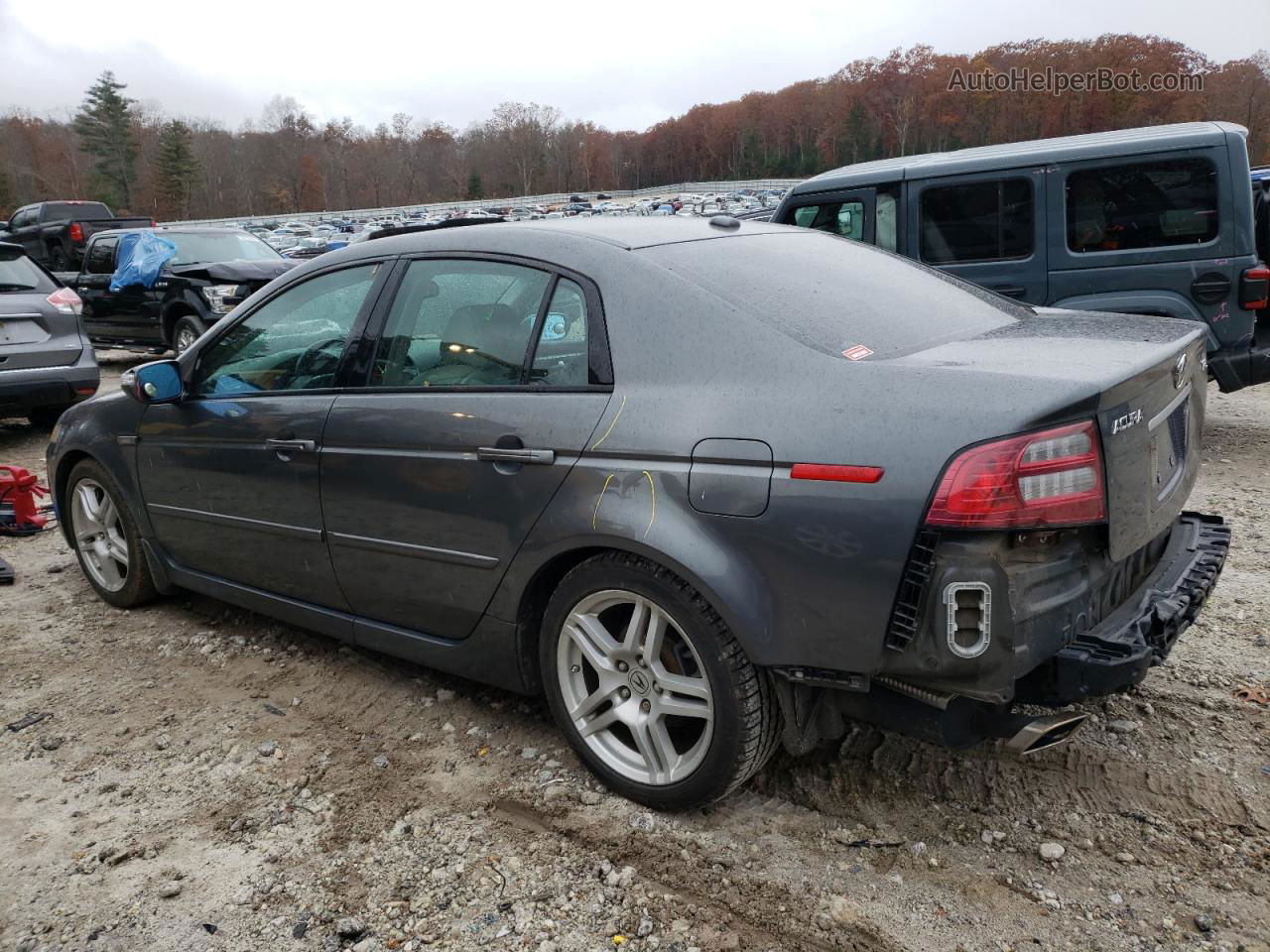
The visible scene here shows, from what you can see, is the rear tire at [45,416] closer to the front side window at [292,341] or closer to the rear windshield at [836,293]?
the front side window at [292,341]

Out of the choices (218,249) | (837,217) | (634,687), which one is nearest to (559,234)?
(634,687)

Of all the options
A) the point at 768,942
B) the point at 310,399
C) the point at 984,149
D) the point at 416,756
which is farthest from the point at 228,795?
the point at 984,149

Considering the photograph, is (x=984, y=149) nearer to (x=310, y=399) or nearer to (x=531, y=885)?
(x=310, y=399)

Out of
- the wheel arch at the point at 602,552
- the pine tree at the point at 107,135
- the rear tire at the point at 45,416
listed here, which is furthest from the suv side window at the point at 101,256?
the pine tree at the point at 107,135

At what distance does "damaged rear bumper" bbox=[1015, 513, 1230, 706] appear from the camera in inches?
88.0

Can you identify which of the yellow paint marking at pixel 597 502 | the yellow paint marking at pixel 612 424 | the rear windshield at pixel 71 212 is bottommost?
the yellow paint marking at pixel 597 502

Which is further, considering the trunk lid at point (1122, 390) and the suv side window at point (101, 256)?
the suv side window at point (101, 256)

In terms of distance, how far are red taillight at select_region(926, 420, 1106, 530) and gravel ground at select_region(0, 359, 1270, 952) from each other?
969 mm

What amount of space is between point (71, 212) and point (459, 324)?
81.3 ft

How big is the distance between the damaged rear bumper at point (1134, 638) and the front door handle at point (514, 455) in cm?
135

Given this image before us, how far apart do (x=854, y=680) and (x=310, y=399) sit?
84.4 inches

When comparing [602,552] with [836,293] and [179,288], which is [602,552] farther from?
[179,288]

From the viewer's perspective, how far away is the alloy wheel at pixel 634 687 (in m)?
2.63

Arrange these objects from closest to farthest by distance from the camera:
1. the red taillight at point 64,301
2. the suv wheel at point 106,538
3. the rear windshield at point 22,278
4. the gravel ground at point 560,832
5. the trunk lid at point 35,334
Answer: the gravel ground at point 560,832
the suv wheel at point 106,538
the trunk lid at point 35,334
the rear windshield at point 22,278
the red taillight at point 64,301
